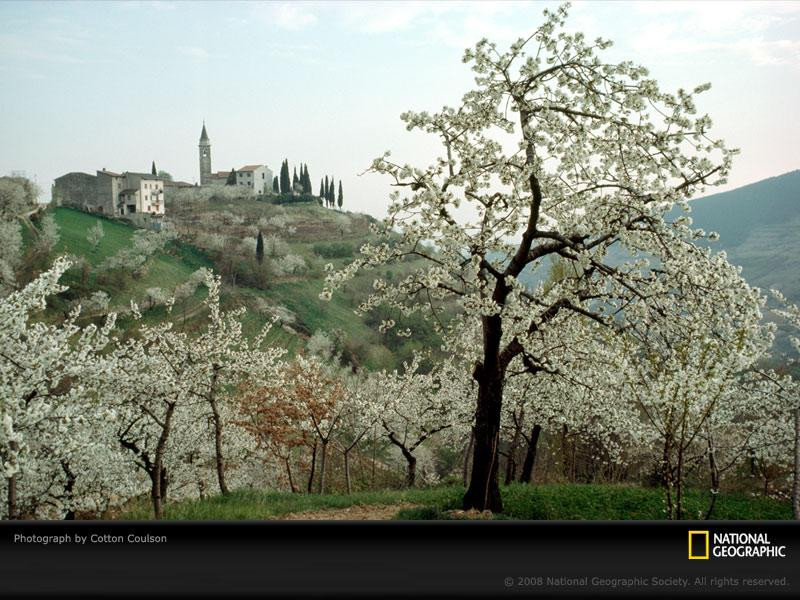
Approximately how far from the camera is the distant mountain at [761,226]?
6637 mm

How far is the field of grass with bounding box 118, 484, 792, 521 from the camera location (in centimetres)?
716

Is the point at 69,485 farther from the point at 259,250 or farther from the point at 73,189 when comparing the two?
the point at 259,250

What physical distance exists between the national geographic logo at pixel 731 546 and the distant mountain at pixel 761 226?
3191mm

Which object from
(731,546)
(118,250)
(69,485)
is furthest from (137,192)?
(731,546)

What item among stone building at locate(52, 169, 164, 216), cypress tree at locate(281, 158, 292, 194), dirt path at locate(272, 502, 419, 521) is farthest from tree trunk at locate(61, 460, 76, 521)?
cypress tree at locate(281, 158, 292, 194)

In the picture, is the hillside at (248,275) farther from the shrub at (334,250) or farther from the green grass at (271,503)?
the green grass at (271,503)

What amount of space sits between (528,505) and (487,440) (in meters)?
1.06

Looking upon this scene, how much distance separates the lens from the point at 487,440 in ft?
26.1

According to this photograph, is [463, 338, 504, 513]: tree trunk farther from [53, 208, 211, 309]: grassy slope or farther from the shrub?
the shrub

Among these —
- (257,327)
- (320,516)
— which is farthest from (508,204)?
(257,327)

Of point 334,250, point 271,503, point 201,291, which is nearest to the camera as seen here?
point 271,503

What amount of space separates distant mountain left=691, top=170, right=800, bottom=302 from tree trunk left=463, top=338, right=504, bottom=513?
292cm

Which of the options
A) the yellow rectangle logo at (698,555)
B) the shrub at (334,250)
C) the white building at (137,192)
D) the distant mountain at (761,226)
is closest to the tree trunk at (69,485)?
the white building at (137,192)

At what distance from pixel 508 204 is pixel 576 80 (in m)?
1.50
